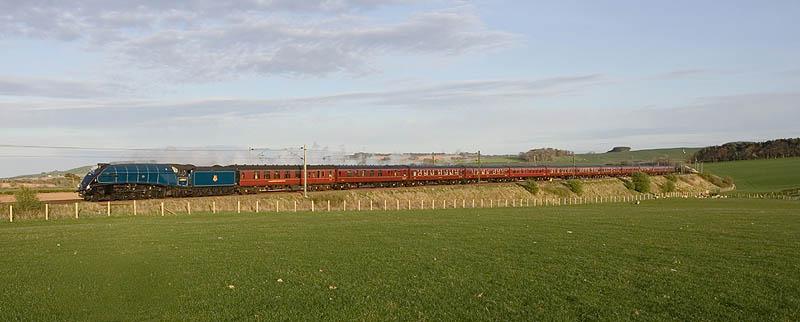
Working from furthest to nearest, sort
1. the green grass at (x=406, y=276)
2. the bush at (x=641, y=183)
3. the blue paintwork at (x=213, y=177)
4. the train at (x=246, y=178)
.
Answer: the bush at (x=641, y=183) → the blue paintwork at (x=213, y=177) → the train at (x=246, y=178) → the green grass at (x=406, y=276)

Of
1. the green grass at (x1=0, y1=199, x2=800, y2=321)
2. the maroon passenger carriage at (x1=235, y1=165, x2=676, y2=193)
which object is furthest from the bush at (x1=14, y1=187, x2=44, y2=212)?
the maroon passenger carriage at (x1=235, y1=165, x2=676, y2=193)

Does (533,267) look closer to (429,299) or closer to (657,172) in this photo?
(429,299)

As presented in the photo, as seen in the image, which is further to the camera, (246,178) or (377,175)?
(377,175)

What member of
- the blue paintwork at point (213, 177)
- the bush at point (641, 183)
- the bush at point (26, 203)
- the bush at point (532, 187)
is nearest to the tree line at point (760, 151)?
the bush at point (641, 183)

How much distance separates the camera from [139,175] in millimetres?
48156

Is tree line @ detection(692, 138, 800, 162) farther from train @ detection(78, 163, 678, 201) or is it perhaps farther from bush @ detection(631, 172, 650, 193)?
train @ detection(78, 163, 678, 201)

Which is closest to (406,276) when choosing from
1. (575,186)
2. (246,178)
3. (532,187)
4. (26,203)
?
(26,203)

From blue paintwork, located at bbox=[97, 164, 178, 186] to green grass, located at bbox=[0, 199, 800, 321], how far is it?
26.5m

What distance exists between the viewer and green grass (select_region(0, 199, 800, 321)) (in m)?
10.1

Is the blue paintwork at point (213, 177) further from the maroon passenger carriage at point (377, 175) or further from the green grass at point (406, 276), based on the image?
the green grass at point (406, 276)

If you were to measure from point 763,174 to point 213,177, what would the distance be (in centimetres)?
11894

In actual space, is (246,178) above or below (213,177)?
below

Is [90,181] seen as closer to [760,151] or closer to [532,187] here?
[532,187]

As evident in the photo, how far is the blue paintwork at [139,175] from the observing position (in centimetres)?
4641
